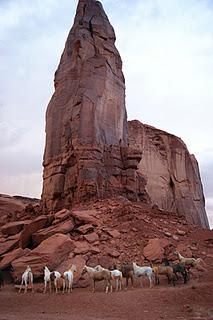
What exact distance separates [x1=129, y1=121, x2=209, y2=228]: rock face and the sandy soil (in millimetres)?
33845

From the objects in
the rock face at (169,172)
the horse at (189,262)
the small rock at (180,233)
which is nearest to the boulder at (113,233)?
the horse at (189,262)

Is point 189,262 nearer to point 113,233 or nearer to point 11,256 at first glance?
point 113,233

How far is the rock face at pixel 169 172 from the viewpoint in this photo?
157 ft

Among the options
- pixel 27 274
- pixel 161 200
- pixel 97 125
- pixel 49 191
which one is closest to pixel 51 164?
pixel 49 191

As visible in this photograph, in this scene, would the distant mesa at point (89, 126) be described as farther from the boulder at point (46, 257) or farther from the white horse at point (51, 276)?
the white horse at point (51, 276)

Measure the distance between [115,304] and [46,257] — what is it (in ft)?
16.0

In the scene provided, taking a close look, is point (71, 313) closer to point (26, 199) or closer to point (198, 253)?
point (198, 253)

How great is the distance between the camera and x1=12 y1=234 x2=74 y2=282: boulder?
50.3 feet

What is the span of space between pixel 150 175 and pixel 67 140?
2584cm

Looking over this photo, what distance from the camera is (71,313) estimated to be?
35.4 ft

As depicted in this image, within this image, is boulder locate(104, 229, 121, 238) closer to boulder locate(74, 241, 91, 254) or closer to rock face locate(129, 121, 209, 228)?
boulder locate(74, 241, 91, 254)

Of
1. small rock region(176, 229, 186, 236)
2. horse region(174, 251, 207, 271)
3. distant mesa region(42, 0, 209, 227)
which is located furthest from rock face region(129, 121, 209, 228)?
horse region(174, 251, 207, 271)

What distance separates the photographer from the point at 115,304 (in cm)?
1164

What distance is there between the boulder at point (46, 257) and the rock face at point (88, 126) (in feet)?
18.9
